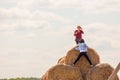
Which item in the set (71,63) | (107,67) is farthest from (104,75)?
(71,63)

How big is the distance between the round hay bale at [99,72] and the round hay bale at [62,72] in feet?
1.99

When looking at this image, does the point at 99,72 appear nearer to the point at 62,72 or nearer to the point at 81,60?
the point at 81,60

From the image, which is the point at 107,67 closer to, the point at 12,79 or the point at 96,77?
the point at 96,77

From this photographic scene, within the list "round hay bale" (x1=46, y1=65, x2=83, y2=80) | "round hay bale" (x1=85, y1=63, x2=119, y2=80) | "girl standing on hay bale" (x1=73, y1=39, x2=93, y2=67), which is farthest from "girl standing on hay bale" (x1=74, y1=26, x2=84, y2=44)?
"round hay bale" (x1=85, y1=63, x2=119, y2=80)

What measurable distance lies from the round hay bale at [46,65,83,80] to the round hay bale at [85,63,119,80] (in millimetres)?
605

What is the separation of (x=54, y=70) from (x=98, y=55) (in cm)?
267

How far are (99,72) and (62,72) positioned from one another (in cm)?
186

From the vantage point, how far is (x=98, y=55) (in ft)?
73.6

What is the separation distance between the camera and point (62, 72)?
21266mm

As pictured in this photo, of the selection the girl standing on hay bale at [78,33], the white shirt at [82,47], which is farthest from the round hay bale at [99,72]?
the girl standing on hay bale at [78,33]

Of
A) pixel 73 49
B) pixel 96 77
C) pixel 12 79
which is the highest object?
pixel 73 49

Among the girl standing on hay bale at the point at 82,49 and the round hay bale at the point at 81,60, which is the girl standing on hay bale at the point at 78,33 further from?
the round hay bale at the point at 81,60

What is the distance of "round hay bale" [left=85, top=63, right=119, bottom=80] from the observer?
2108 centimetres

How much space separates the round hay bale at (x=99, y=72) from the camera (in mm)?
21078
